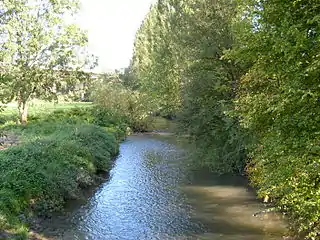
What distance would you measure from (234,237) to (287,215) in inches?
117

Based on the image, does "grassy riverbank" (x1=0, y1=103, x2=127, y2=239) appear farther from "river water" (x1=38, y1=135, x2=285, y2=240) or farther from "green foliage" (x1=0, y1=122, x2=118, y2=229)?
"river water" (x1=38, y1=135, x2=285, y2=240)

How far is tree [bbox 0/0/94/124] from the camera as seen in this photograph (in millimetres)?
29141

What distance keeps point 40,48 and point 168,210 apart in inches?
827

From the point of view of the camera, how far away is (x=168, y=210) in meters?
14.5

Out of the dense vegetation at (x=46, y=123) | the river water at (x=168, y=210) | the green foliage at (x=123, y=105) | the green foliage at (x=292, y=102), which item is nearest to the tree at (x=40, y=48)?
the dense vegetation at (x=46, y=123)

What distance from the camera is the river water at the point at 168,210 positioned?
12.3m

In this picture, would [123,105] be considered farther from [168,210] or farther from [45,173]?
[168,210]

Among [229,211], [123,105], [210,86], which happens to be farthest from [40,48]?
[229,211]

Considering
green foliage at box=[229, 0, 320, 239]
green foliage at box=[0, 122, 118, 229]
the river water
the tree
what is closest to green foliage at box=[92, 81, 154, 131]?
the tree

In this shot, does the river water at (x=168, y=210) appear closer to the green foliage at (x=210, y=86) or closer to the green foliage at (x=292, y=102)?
the green foliage at (x=210, y=86)

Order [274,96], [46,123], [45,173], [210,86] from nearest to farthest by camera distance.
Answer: [274,96] < [45,173] < [210,86] < [46,123]

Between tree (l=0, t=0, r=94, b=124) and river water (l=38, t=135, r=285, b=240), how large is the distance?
12808 millimetres

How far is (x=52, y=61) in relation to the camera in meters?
30.5

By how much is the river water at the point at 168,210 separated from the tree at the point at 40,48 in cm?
1281
